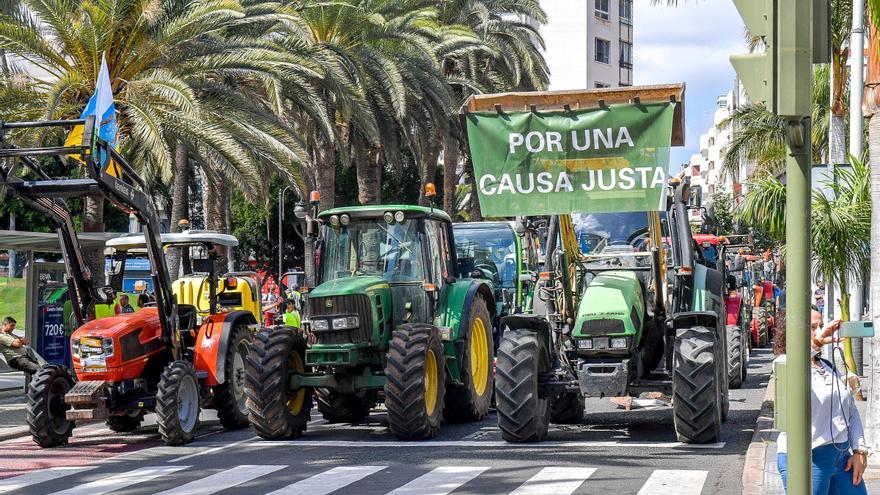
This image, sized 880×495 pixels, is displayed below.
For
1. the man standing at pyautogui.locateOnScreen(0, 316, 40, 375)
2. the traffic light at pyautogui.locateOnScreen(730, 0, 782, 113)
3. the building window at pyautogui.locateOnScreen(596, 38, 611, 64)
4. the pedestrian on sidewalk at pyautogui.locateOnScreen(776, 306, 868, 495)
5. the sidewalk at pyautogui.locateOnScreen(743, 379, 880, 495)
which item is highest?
the building window at pyautogui.locateOnScreen(596, 38, 611, 64)

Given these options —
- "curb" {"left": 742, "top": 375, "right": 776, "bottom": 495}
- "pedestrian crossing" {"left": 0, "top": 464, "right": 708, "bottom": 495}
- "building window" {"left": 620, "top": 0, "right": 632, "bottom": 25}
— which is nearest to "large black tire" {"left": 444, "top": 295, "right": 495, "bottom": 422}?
"pedestrian crossing" {"left": 0, "top": 464, "right": 708, "bottom": 495}

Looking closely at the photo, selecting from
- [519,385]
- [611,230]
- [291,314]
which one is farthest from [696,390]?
[291,314]

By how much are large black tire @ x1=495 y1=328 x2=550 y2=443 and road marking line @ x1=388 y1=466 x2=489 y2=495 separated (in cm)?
127

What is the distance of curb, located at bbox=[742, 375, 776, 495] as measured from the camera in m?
9.97

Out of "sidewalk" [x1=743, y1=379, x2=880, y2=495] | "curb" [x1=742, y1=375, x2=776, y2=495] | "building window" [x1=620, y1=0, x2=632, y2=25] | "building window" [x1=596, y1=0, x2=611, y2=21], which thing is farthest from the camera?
"building window" [x1=620, y1=0, x2=632, y2=25]

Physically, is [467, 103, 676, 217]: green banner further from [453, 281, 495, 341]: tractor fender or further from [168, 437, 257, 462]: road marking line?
[168, 437, 257, 462]: road marking line

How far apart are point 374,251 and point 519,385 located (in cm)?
314

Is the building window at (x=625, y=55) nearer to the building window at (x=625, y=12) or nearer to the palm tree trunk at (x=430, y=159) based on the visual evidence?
the building window at (x=625, y=12)

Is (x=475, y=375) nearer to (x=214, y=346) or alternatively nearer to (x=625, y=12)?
(x=214, y=346)

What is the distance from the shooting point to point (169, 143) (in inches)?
837

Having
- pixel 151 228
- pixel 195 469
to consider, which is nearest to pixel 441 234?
pixel 151 228

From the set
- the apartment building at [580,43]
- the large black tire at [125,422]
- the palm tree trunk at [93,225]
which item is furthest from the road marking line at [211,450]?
the apartment building at [580,43]

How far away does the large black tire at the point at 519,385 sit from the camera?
497 inches

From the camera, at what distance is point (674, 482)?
1055 cm
